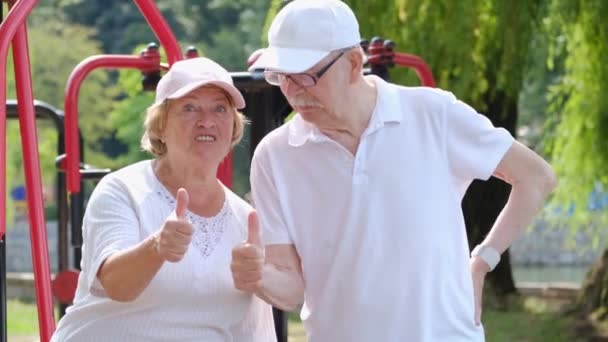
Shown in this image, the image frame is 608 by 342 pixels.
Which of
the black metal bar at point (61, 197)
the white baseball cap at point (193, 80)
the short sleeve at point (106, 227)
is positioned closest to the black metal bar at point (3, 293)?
the short sleeve at point (106, 227)

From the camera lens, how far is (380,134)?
281 centimetres

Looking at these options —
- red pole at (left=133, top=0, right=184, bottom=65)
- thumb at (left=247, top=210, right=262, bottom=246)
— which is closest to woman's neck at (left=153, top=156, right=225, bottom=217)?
thumb at (left=247, top=210, right=262, bottom=246)

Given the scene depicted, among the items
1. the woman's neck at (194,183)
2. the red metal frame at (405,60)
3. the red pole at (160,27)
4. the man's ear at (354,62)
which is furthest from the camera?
the red metal frame at (405,60)

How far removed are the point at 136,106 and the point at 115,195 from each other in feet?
53.8

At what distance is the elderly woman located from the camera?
2838 millimetres

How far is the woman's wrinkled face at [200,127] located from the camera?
290 centimetres

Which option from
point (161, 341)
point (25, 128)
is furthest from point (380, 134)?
point (25, 128)

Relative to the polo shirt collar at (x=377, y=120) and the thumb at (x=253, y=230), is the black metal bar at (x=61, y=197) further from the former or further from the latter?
the thumb at (x=253, y=230)

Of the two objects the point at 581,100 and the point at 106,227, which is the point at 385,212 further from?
the point at 581,100

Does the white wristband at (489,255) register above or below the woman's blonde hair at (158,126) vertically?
below

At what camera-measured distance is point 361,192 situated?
2766 millimetres

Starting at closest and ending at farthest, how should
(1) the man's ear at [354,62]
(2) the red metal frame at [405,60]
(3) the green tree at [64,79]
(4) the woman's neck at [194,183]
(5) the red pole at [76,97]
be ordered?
(1) the man's ear at [354,62] < (4) the woman's neck at [194,183] < (5) the red pole at [76,97] < (2) the red metal frame at [405,60] < (3) the green tree at [64,79]

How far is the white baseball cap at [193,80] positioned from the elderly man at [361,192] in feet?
0.37

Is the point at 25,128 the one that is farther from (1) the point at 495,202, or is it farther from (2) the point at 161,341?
(1) the point at 495,202
